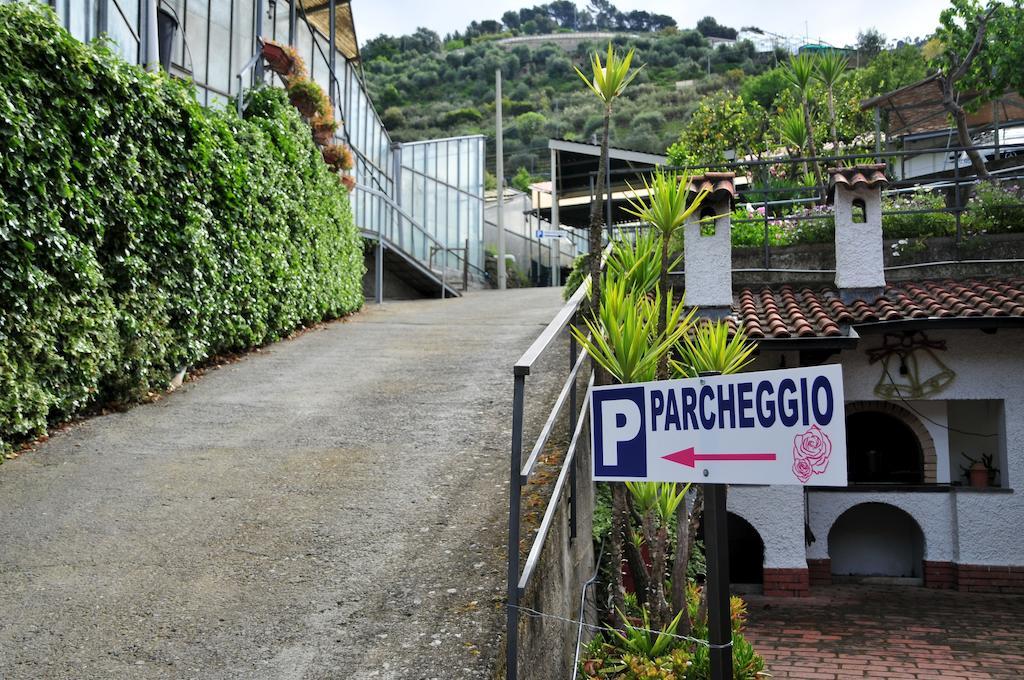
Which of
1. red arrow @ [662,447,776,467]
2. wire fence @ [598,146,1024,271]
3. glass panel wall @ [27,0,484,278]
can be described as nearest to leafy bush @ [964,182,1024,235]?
wire fence @ [598,146,1024,271]

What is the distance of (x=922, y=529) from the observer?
10141 mm

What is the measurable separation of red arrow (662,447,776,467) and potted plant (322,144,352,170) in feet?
43.1

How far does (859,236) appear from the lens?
411 inches

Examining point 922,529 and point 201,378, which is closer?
point 201,378

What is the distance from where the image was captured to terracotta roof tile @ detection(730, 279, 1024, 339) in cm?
926

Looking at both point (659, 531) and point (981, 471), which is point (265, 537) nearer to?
point (659, 531)

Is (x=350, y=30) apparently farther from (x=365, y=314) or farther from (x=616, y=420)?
(x=616, y=420)

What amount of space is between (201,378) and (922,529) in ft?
25.4

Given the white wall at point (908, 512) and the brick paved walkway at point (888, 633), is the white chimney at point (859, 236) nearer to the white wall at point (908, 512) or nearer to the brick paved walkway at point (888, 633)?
the white wall at point (908, 512)

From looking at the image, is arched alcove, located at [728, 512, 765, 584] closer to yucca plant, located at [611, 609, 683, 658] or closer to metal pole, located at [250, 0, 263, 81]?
yucca plant, located at [611, 609, 683, 658]

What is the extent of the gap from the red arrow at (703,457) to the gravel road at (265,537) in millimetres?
1265

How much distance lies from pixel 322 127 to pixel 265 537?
1075 centimetres

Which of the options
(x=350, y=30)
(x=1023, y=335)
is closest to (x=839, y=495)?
(x=1023, y=335)

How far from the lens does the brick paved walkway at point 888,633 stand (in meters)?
7.53
